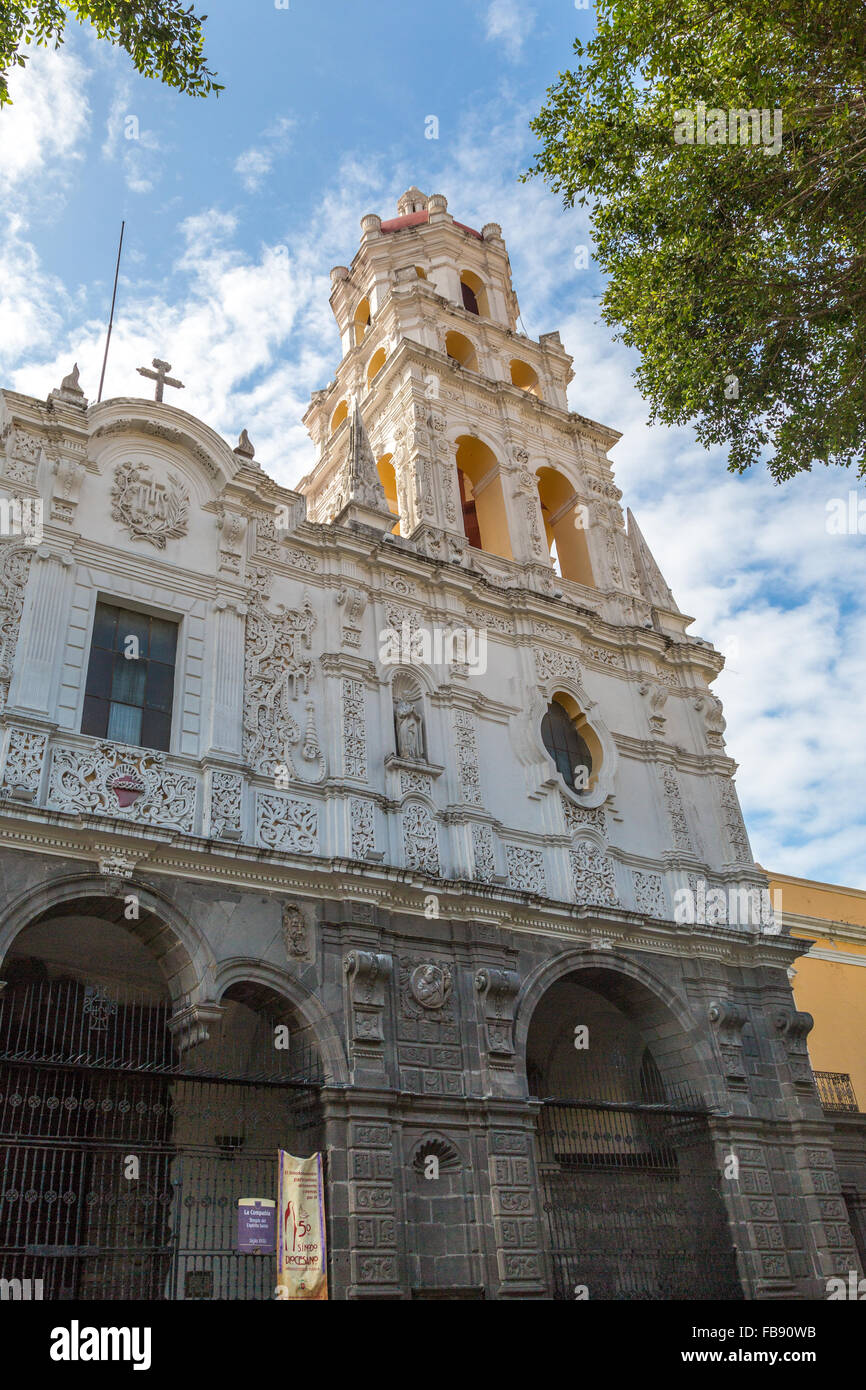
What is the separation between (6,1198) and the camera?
983 centimetres

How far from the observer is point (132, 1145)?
34.6 ft

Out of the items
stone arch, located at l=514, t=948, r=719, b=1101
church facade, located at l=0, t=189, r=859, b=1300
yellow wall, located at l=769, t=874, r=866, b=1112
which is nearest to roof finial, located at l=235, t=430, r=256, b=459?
church facade, located at l=0, t=189, r=859, b=1300

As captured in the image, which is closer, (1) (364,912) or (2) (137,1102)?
(2) (137,1102)

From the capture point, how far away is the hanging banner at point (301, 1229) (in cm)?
1030

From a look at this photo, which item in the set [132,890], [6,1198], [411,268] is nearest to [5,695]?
[132,890]

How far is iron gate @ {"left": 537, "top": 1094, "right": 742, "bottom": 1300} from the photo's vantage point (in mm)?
12805

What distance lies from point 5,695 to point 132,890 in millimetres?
2572

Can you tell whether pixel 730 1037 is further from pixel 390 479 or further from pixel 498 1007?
pixel 390 479

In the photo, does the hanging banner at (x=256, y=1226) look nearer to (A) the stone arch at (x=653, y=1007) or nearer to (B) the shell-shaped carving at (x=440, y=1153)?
(B) the shell-shaped carving at (x=440, y=1153)

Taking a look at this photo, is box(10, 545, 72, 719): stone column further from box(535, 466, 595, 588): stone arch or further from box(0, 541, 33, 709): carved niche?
box(535, 466, 595, 588): stone arch

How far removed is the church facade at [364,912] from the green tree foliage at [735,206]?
5.39 meters

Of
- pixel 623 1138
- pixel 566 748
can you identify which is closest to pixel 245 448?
pixel 566 748

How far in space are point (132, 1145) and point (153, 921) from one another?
2201mm

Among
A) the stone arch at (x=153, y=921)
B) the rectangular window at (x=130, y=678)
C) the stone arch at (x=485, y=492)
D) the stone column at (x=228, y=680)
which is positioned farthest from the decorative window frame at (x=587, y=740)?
the stone arch at (x=153, y=921)
